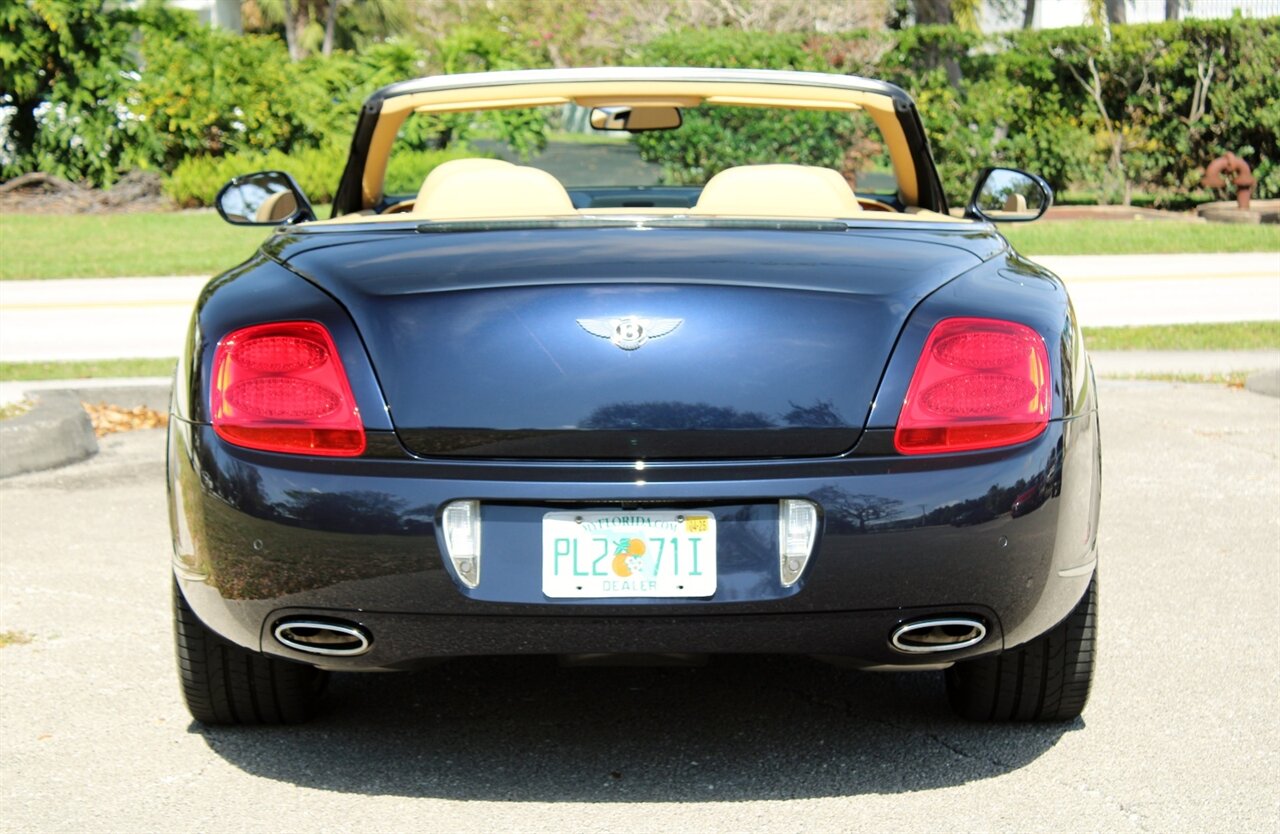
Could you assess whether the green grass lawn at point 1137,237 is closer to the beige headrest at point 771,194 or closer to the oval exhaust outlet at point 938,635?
the beige headrest at point 771,194

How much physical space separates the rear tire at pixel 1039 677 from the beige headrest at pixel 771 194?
1.04m

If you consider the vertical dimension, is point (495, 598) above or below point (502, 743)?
above

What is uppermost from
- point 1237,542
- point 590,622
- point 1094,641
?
point 590,622

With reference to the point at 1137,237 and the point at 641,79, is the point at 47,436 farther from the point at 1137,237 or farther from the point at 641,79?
the point at 1137,237

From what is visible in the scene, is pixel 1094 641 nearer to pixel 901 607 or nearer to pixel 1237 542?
pixel 901 607

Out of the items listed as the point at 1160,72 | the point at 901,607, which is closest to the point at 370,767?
the point at 901,607

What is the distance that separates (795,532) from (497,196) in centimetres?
133

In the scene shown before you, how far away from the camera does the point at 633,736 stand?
12.6ft

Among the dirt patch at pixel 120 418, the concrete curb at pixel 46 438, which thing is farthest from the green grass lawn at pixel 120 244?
the concrete curb at pixel 46 438

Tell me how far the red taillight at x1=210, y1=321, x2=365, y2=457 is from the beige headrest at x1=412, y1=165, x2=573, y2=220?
807mm

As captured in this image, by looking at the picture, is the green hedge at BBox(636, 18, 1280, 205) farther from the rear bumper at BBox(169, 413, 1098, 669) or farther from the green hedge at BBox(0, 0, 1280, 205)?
the rear bumper at BBox(169, 413, 1098, 669)

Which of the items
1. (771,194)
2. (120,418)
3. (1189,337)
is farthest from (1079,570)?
(1189,337)

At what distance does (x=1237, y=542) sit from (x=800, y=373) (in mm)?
3024

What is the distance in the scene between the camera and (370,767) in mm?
3650
